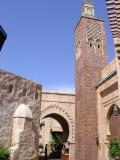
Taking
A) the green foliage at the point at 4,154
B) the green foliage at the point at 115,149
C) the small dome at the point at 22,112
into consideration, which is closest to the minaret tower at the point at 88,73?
the green foliage at the point at 115,149

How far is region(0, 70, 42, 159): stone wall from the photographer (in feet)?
30.0

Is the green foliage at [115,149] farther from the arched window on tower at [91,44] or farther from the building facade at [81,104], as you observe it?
the arched window on tower at [91,44]

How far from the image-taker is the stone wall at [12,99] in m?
9.13

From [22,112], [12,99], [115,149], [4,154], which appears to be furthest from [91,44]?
[4,154]

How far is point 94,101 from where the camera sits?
14.5 meters

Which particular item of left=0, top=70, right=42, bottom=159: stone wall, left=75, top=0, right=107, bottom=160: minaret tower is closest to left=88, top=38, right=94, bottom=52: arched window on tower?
left=75, top=0, right=107, bottom=160: minaret tower

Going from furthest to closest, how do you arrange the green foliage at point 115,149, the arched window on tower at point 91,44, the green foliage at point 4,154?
the arched window on tower at point 91,44
the green foliage at point 115,149
the green foliage at point 4,154

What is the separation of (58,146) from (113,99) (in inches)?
553

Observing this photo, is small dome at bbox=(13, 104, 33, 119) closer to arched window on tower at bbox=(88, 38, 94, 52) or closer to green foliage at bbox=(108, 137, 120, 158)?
green foliage at bbox=(108, 137, 120, 158)

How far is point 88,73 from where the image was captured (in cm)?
1488

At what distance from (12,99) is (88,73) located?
6.39 metres

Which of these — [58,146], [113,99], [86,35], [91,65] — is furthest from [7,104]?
[58,146]

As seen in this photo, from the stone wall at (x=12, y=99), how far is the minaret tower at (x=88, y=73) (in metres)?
4.28

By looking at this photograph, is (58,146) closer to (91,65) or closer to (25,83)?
(91,65)
